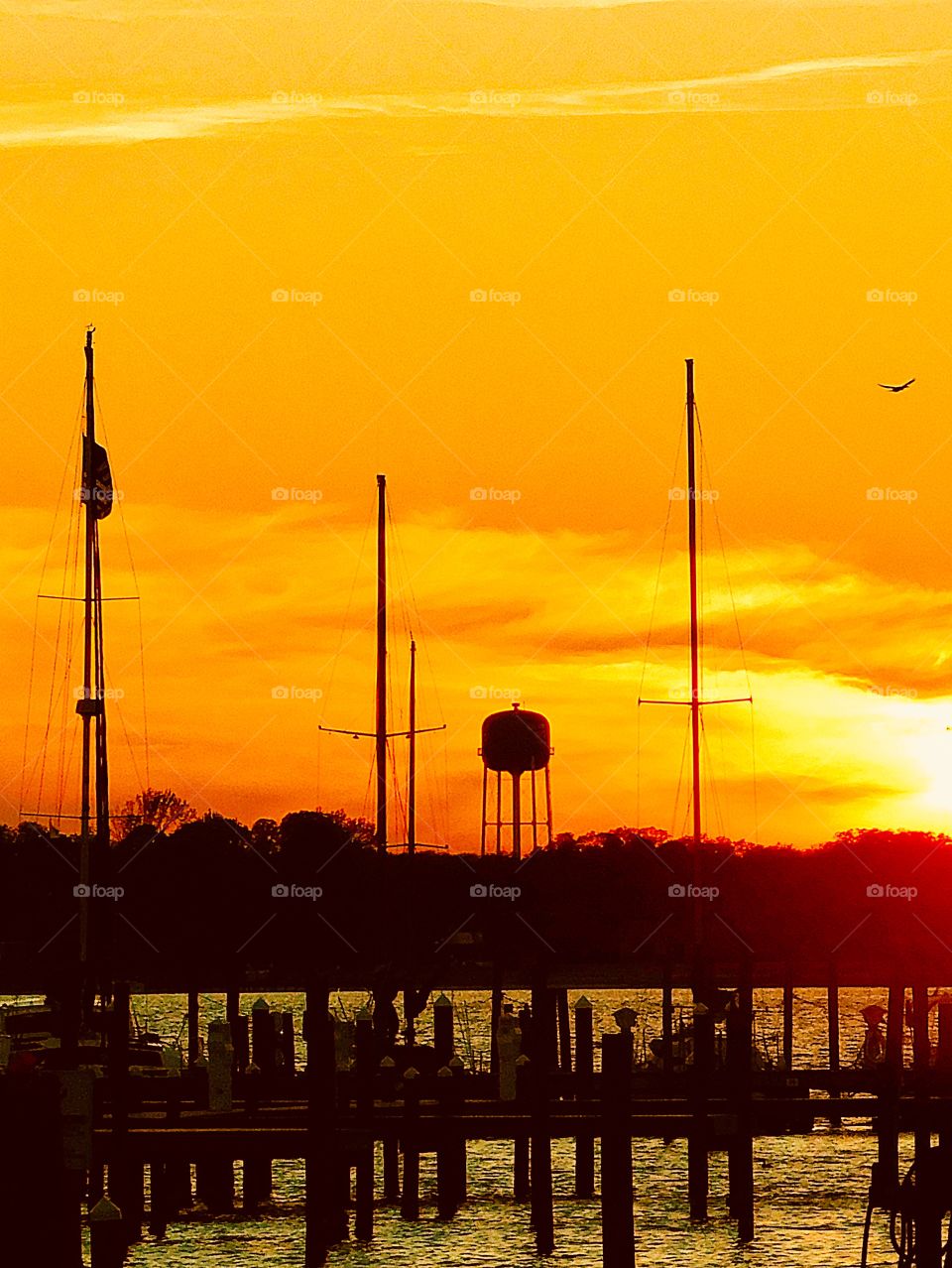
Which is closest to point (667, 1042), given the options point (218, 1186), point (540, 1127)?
point (218, 1186)

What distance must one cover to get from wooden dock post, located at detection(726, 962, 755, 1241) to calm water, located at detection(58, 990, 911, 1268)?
1.80ft

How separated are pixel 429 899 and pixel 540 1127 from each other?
96600 millimetres

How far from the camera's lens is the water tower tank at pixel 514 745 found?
82500 mm

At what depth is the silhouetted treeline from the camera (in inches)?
4560

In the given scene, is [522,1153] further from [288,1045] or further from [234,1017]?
[234,1017]

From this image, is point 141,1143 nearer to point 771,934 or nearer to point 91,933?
point 91,933

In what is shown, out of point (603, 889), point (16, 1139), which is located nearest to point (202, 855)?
point (603, 889)

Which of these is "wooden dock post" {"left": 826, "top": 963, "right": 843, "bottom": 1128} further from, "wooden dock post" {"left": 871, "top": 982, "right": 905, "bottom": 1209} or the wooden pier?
"wooden dock post" {"left": 871, "top": 982, "right": 905, "bottom": 1209}

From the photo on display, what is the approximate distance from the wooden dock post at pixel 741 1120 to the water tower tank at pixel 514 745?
152ft

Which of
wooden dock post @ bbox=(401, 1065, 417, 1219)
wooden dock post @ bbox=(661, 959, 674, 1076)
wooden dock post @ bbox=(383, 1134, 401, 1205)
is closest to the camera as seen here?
wooden dock post @ bbox=(401, 1065, 417, 1219)

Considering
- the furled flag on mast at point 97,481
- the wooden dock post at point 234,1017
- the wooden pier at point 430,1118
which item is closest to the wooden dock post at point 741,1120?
the wooden pier at point 430,1118

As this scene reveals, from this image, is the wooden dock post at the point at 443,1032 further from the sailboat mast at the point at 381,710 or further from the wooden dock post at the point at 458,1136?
the sailboat mast at the point at 381,710

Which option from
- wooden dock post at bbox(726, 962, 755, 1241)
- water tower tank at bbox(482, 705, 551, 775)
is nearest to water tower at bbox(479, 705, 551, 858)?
water tower tank at bbox(482, 705, 551, 775)

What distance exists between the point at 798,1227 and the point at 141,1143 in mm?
11947
